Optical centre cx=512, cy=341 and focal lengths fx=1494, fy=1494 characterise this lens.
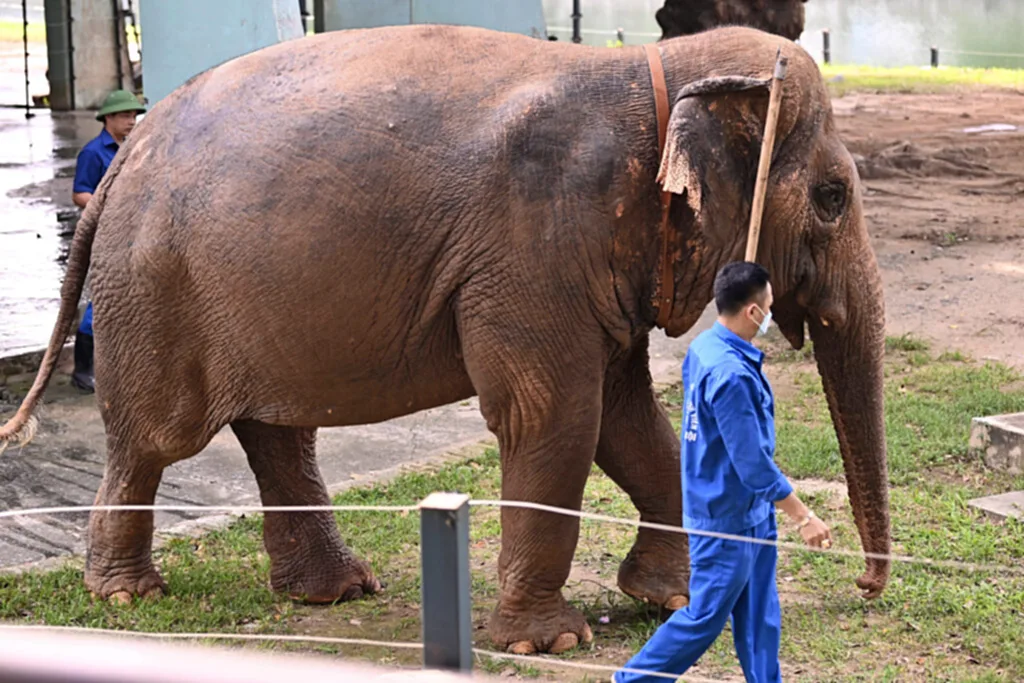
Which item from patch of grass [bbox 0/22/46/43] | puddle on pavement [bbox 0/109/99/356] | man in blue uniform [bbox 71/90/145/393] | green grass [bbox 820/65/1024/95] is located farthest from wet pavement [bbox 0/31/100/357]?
green grass [bbox 820/65/1024/95]

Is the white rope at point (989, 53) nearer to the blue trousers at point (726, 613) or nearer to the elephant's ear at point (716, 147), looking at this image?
the elephant's ear at point (716, 147)

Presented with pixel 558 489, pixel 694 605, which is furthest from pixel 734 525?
pixel 558 489

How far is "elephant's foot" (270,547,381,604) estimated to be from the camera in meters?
5.62

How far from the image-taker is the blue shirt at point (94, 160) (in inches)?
330

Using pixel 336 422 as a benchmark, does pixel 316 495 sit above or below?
below

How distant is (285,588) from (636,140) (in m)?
2.23

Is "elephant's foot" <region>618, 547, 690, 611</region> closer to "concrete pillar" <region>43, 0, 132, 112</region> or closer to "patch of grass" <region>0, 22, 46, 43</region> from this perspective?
"concrete pillar" <region>43, 0, 132, 112</region>

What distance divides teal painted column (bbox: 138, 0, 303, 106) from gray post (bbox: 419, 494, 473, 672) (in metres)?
5.11

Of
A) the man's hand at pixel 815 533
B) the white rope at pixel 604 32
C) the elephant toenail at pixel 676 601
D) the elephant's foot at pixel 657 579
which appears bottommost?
the elephant toenail at pixel 676 601

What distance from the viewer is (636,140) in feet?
15.7

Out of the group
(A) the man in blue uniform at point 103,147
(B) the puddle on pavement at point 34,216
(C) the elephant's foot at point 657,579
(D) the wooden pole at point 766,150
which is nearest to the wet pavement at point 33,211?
(B) the puddle on pavement at point 34,216

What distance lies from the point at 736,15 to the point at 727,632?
405 inches

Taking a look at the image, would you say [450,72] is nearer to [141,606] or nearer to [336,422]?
[336,422]

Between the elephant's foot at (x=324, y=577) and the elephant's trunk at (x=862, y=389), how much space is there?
1899mm
